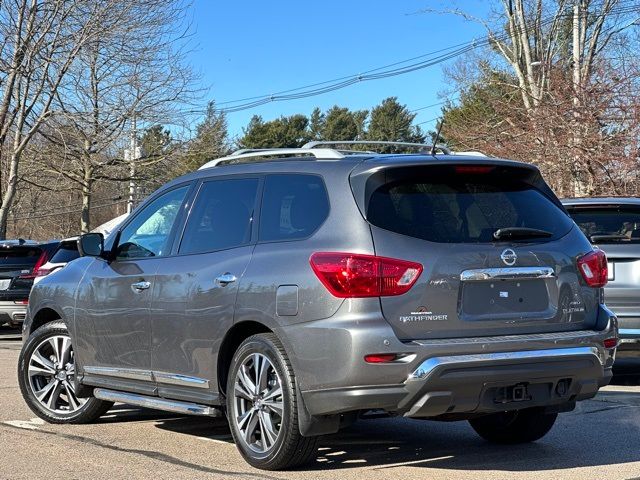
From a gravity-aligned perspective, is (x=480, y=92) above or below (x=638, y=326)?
above

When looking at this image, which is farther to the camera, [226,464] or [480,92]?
[480,92]

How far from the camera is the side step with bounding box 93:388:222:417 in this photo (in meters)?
6.50

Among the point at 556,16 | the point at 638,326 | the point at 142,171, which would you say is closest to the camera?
the point at 638,326

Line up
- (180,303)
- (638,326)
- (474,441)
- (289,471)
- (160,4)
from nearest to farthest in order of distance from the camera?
(289,471), (180,303), (474,441), (638,326), (160,4)

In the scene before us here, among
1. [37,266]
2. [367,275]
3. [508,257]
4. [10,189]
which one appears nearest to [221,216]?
[367,275]

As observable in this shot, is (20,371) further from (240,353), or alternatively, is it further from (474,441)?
(474,441)

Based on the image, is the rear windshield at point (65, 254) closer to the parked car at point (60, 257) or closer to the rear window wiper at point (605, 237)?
the parked car at point (60, 257)

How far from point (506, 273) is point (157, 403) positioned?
2.52m

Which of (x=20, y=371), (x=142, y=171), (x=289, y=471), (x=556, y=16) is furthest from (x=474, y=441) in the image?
(x=556, y=16)

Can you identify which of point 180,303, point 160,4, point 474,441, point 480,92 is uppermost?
point 160,4

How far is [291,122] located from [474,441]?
213 ft

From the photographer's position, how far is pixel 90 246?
7.57 metres

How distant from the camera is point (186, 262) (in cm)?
673

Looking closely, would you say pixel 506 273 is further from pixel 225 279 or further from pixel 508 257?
pixel 225 279
